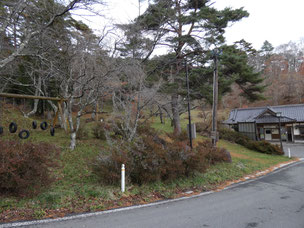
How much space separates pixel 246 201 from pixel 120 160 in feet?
13.2

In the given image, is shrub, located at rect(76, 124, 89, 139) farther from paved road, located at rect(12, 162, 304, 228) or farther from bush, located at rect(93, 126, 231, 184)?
paved road, located at rect(12, 162, 304, 228)

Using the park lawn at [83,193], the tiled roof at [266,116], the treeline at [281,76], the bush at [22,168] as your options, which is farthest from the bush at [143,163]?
the treeline at [281,76]

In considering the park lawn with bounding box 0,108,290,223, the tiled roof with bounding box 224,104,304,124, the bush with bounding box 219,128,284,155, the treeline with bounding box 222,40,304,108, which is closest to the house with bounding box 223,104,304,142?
the tiled roof with bounding box 224,104,304,124

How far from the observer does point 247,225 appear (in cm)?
401

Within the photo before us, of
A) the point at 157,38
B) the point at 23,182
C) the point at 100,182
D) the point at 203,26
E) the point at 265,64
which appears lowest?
the point at 100,182

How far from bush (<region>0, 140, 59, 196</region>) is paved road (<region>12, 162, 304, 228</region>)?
1.34m

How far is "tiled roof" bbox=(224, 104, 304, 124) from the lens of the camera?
24.0 m

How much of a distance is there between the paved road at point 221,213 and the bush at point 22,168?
134 centimetres

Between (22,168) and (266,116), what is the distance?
27113 mm

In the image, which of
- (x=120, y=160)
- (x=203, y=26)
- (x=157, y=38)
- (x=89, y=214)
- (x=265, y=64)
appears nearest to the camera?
(x=89, y=214)

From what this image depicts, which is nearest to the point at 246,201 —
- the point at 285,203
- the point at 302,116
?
the point at 285,203

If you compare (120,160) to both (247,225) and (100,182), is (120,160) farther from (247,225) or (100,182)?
(247,225)

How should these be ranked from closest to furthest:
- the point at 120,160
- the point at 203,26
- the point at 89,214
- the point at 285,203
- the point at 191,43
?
the point at 89,214
the point at 285,203
the point at 120,160
the point at 203,26
the point at 191,43

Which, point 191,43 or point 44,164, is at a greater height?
point 191,43
